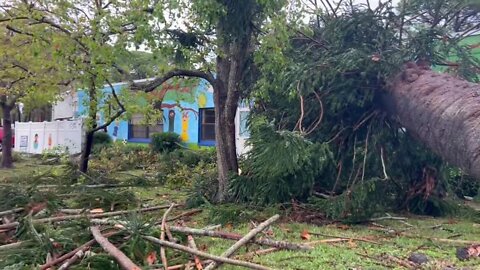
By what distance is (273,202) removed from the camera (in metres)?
6.94

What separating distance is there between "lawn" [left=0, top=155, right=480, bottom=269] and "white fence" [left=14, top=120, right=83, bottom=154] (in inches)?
593

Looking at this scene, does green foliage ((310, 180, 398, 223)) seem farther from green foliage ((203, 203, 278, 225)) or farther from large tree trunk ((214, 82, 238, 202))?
large tree trunk ((214, 82, 238, 202))

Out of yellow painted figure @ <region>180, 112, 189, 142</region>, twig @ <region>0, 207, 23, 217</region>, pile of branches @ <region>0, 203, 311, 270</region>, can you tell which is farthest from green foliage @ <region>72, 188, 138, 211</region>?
yellow painted figure @ <region>180, 112, 189, 142</region>

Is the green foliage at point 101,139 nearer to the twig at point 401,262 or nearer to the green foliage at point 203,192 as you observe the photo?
the green foliage at point 203,192

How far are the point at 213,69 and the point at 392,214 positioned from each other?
4307 mm

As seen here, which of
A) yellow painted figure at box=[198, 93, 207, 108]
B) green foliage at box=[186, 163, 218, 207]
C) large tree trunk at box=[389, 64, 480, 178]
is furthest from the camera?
yellow painted figure at box=[198, 93, 207, 108]

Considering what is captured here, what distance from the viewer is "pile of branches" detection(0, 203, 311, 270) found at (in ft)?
13.8

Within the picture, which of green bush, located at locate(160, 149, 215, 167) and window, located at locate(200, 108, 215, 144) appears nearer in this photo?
green bush, located at locate(160, 149, 215, 167)

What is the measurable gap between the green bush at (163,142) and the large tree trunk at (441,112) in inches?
478

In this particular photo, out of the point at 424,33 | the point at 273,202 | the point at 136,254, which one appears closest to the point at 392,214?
the point at 273,202

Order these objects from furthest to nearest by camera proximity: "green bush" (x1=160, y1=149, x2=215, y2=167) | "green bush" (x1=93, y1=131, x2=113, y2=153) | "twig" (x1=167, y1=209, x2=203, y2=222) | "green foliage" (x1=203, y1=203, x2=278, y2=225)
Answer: "green bush" (x1=93, y1=131, x2=113, y2=153) < "green bush" (x1=160, y1=149, x2=215, y2=167) < "twig" (x1=167, y1=209, x2=203, y2=222) < "green foliage" (x1=203, y1=203, x2=278, y2=225)

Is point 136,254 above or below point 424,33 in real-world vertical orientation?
below

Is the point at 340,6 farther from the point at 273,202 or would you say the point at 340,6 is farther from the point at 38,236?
the point at 38,236

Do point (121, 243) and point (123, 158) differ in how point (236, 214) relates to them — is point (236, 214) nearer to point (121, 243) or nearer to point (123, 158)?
point (121, 243)
